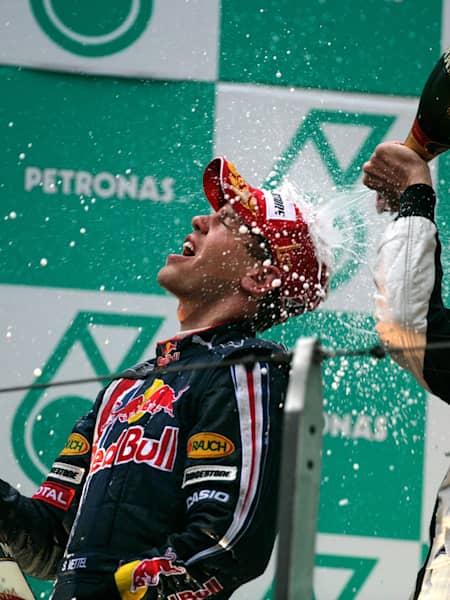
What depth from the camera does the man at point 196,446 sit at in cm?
229

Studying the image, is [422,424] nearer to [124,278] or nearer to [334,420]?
[334,420]

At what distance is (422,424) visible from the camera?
334cm

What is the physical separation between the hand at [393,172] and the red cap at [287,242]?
28 centimetres

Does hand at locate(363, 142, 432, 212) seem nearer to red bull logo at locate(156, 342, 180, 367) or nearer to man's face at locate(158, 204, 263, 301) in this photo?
man's face at locate(158, 204, 263, 301)

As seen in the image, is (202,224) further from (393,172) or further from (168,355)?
(393,172)

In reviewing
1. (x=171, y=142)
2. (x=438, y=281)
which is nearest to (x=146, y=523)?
(x=438, y=281)

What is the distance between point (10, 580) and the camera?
2.42 meters

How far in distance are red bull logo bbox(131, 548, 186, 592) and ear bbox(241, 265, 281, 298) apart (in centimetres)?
69

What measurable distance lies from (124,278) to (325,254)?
33.8 inches

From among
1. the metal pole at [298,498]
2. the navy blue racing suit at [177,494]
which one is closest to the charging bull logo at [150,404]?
A: the navy blue racing suit at [177,494]

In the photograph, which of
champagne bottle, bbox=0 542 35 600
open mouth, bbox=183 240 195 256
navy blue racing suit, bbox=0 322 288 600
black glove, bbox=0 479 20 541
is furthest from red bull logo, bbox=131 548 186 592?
open mouth, bbox=183 240 195 256

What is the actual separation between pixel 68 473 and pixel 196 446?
44 cm

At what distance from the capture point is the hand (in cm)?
242

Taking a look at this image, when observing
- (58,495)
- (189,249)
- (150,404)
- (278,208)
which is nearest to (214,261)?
(189,249)
